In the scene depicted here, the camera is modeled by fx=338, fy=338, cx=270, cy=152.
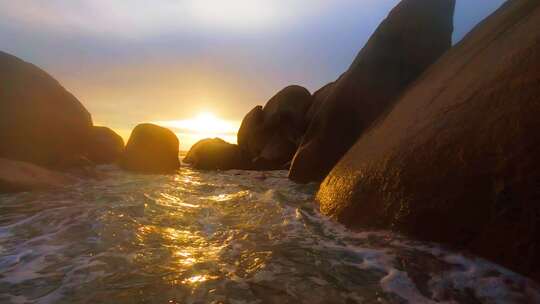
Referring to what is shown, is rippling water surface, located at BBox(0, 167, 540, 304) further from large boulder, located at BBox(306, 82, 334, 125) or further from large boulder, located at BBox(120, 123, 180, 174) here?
large boulder, located at BBox(306, 82, 334, 125)

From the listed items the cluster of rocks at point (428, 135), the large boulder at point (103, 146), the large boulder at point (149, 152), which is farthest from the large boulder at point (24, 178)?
the large boulder at point (103, 146)

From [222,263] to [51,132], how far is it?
10.5m

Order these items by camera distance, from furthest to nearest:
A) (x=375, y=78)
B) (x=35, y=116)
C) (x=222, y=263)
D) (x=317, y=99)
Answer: (x=317, y=99) → (x=35, y=116) → (x=375, y=78) → (x=222, y=263)

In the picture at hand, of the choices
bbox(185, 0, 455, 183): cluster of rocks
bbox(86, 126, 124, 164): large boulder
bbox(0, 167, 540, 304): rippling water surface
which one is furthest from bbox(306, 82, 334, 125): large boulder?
bbox(0, 167, 540, 304): rippling water surface

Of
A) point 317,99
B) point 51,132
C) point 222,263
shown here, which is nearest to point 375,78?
point 222,263

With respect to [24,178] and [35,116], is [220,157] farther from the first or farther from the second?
[24,178]

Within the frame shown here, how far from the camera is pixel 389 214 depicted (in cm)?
363

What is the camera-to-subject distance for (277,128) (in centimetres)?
1505

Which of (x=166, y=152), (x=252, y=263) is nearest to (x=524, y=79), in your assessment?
(x=252, y=263)

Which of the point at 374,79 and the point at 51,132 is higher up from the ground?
the point at 374,79

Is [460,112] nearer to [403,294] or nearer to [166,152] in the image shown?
[403,294]

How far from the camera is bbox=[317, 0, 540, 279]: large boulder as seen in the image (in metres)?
2.68

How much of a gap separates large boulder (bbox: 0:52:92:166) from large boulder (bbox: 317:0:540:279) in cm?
990

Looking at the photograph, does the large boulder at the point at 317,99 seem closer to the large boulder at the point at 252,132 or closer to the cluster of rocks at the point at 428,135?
the large boulder at the point at 252,132
